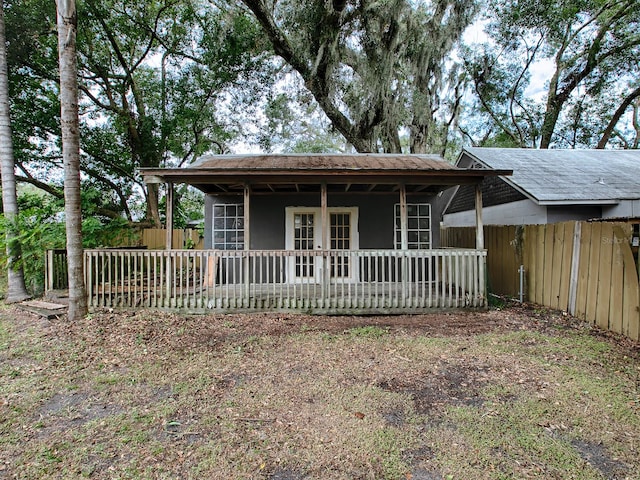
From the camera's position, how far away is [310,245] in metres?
8.34

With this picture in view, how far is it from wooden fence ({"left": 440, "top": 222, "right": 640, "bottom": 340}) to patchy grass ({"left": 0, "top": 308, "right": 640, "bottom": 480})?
448mm

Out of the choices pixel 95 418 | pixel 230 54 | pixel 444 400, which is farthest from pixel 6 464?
pixel 230 54

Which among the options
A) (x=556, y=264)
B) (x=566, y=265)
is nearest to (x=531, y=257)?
(x=556, y=264)

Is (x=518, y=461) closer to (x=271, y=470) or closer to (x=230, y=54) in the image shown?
(x=271, y=470)

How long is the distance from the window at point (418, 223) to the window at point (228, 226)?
154 inches

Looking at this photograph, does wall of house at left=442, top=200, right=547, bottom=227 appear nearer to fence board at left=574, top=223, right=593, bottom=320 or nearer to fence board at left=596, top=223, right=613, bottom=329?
fence board at left=574, top=223, right=593, bottom=320

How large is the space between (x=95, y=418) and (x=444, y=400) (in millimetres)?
3067

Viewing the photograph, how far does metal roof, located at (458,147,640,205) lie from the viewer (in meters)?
8.12

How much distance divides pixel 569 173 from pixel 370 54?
723cm

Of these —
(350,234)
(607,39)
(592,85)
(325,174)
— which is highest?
(607,39)

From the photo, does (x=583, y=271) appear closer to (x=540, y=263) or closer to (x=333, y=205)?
(x=540, y=263)

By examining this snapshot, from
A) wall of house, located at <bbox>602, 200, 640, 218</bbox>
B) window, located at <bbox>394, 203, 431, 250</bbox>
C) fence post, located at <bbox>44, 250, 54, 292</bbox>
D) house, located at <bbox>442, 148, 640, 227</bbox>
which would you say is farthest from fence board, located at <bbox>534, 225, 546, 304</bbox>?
fence post, located at <bbox>44, 250, 54, 292</bbox>

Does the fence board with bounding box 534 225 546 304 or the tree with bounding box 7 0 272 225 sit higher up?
the tree with bounding box 7 0 272 225

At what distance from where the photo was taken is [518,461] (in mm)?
2279
